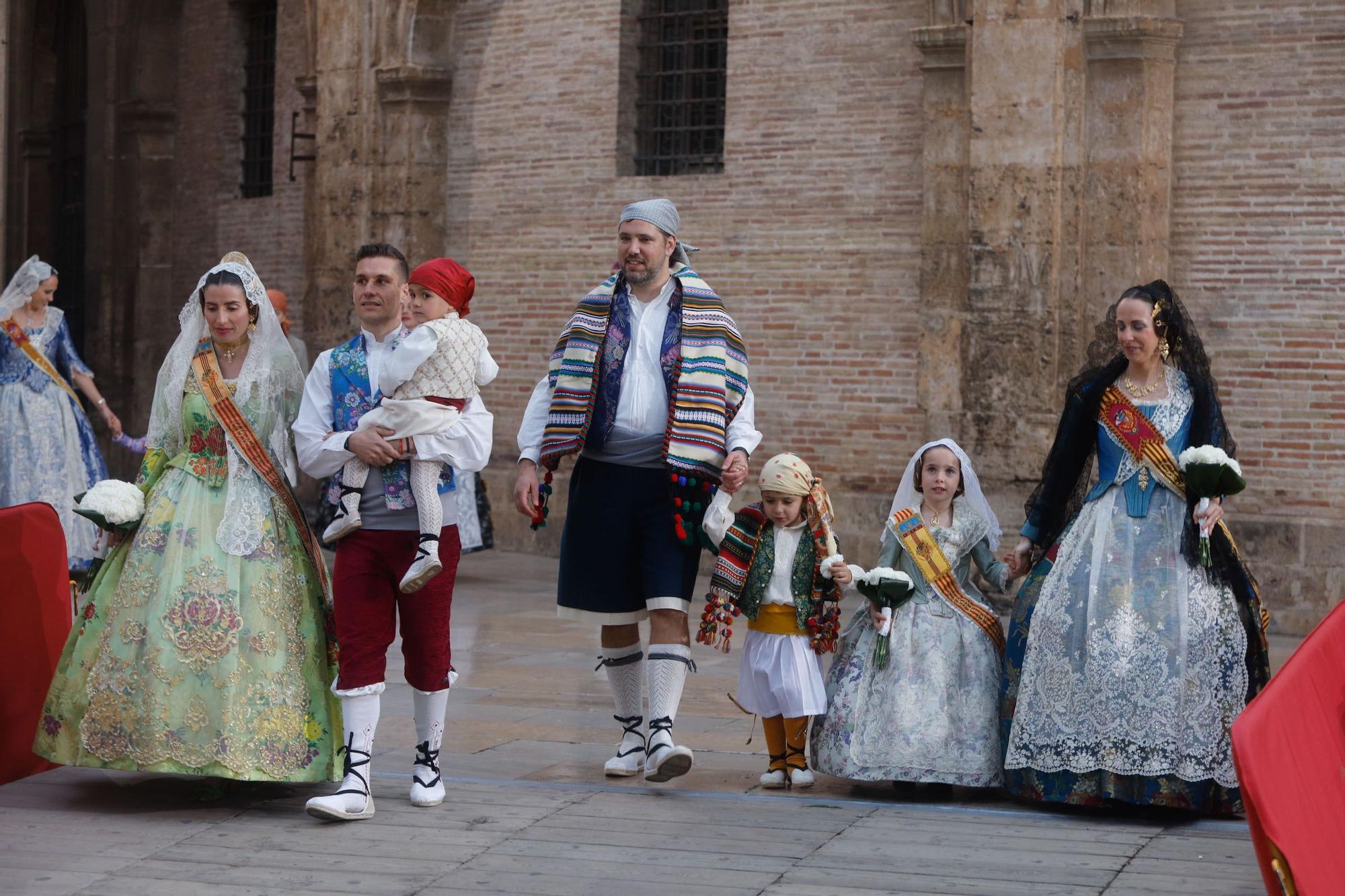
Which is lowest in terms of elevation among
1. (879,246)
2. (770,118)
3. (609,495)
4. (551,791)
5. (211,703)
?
(551,791)

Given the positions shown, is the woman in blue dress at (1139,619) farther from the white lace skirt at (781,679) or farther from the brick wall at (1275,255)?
the brick wall at (1275,255)

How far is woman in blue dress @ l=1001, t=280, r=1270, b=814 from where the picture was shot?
17.6ft

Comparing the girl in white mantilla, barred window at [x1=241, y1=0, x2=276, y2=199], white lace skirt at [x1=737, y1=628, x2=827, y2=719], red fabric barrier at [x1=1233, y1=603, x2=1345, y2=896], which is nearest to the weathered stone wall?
barred window at [x1=241, y1=0, x2=276, y2=199]

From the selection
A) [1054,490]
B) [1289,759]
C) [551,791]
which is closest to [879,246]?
[1054,490]

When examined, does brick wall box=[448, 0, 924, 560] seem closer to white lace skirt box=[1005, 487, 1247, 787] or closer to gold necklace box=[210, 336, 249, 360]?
white lace skirt box=[1005, 487, 1247, 787]

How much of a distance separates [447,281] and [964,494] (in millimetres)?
1869

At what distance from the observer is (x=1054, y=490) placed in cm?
592

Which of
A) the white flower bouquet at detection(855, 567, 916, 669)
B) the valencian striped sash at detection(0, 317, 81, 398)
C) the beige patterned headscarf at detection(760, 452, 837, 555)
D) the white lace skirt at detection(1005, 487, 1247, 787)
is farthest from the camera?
the valencian striped sash at detection(0, 317, 81, 398)

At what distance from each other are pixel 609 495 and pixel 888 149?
20.8 feet

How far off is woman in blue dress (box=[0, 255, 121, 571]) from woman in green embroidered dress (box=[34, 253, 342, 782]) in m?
4.90

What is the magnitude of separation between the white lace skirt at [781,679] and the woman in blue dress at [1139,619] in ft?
1.98

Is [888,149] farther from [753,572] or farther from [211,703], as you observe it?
[211,703]

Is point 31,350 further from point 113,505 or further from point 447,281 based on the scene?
point 447,281

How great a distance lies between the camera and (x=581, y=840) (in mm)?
4969
